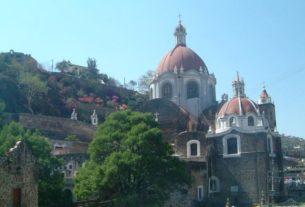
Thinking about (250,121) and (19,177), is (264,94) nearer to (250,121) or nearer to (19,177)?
(250,121)

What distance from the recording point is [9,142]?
3092 centimetres

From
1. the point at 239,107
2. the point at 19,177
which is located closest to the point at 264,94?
the point at 239,107

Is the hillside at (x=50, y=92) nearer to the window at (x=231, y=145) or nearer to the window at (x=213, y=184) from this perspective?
the window at (x=213, y=184)

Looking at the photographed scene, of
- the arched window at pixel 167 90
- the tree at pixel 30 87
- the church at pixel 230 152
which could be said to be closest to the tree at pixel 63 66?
the tree at pixel 30 87

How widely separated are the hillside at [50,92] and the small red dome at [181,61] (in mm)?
16519

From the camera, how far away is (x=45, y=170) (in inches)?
1195

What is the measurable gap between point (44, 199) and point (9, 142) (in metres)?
4.73

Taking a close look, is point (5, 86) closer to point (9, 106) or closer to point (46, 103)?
point (9, 106)

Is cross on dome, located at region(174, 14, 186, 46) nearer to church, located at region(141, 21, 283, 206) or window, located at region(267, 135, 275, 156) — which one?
church, located at region(141, 21, 283, 206)

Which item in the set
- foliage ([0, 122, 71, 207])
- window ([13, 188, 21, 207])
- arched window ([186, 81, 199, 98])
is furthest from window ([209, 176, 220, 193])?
window ([13, 188, 21, 207])

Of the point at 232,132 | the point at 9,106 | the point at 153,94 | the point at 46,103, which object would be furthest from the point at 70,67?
the point at 232,132

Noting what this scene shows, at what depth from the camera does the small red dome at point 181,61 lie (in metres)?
53.6

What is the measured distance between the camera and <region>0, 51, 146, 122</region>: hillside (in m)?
63.1

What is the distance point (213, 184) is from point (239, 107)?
6.73 metres
